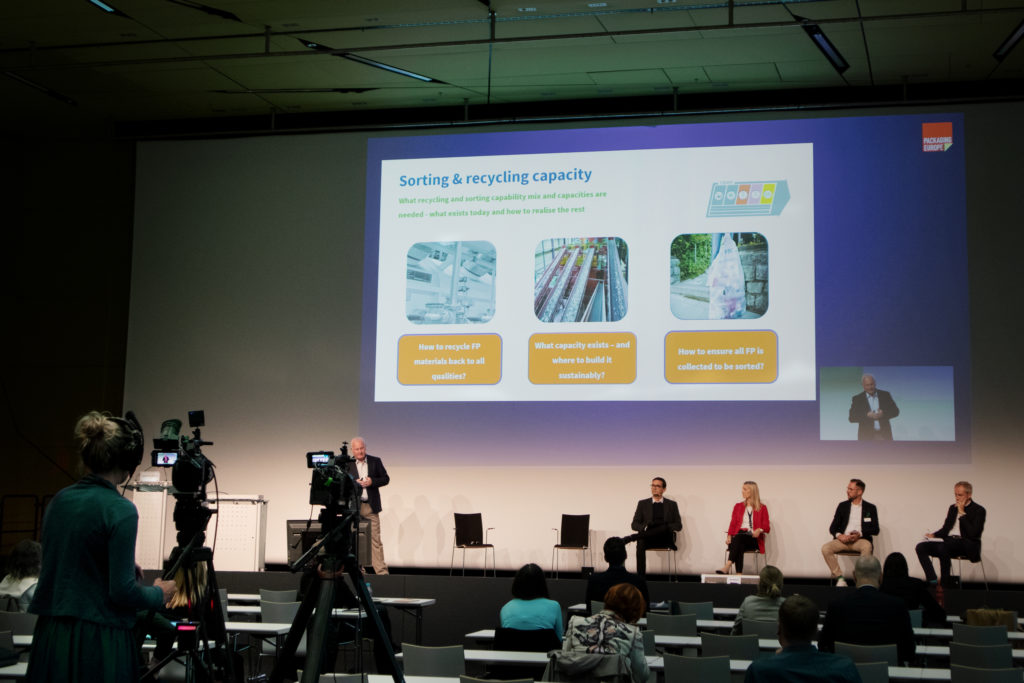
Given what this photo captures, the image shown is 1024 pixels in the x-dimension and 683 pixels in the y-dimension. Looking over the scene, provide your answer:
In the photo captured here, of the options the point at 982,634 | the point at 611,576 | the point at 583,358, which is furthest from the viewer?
the point at 583,358

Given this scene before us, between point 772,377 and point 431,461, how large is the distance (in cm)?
357

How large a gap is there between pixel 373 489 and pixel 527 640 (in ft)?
16.6

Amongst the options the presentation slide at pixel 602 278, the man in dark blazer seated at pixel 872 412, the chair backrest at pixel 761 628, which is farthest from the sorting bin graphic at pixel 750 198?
the chair backrest at pixel 761 628

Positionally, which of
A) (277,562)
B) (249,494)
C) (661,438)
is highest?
(661,438)

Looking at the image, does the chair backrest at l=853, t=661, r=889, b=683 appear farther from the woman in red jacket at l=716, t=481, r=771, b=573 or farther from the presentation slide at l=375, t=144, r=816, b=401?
the presentation slide at l=375, t=144, r=816, b=401

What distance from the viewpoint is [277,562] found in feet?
35.5

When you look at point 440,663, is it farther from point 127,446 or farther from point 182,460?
point 127,446

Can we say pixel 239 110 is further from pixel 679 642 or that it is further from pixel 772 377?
pixel 679 642

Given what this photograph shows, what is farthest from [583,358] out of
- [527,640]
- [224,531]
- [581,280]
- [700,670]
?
[700,670]

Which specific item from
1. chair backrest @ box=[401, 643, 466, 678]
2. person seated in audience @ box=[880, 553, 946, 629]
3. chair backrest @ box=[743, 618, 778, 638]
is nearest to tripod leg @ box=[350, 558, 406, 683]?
chair backrest @ box=[401, 643, 466, 678]

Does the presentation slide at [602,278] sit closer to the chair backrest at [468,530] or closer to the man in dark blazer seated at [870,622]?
the chair backrest at [468,530]

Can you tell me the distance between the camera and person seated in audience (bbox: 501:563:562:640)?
5090mm

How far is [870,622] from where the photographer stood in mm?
4992

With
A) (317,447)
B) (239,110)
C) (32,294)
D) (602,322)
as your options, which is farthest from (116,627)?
(32,294)
